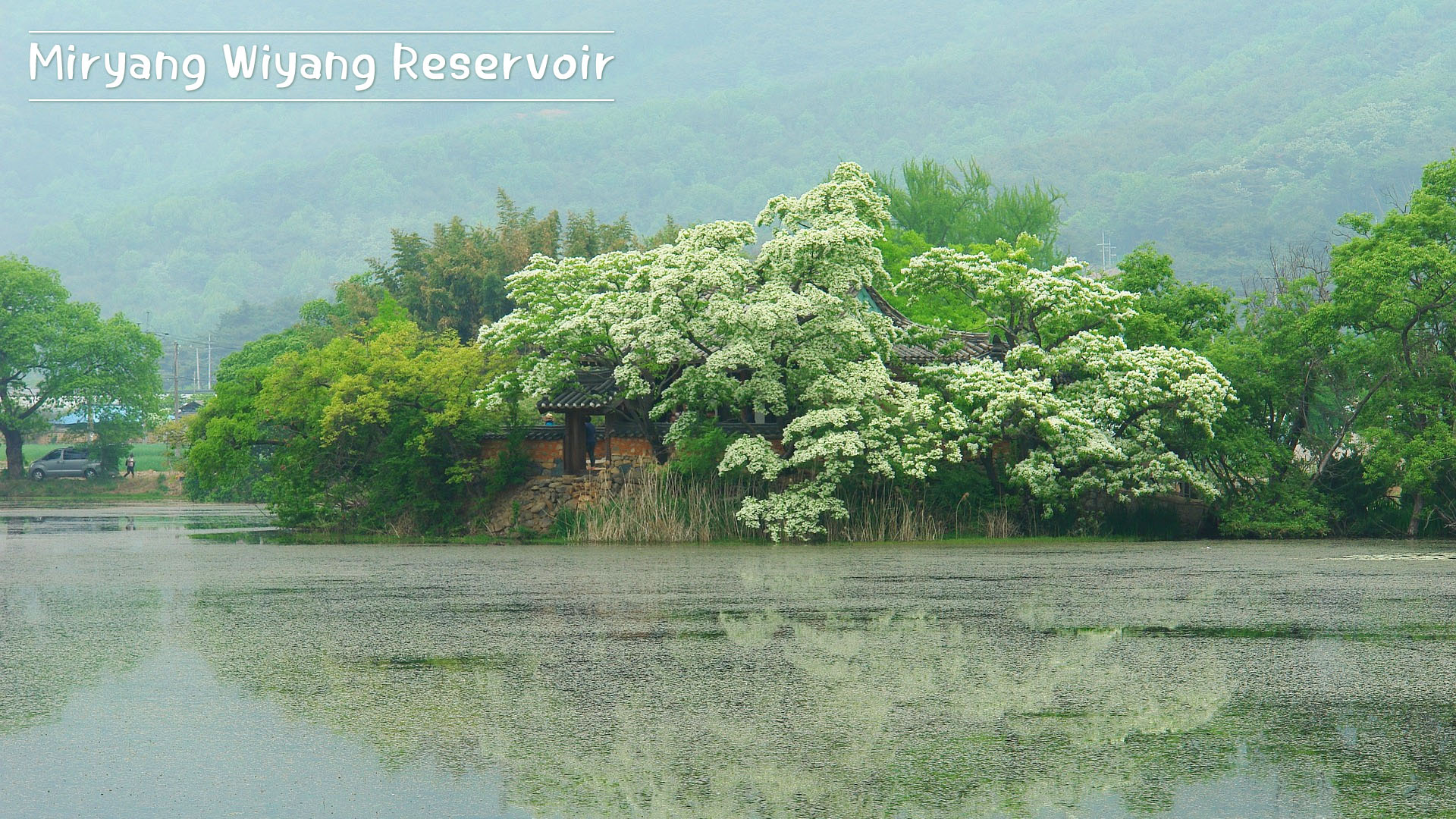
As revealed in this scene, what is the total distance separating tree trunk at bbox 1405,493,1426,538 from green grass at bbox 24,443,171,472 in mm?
53810

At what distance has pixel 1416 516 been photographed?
25984mm

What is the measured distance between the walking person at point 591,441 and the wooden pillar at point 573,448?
22 cm

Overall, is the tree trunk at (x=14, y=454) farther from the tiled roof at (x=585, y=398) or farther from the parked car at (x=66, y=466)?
the tiled roof at (x=585, y=398)

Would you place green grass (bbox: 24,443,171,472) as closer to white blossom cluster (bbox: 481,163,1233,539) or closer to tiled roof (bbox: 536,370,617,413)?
tiled roof (bbox: 536,370,617,413)

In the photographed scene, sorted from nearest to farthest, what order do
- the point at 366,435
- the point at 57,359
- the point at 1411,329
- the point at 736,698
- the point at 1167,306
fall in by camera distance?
1. the point at 736,698
2. the point at 1411,329
3. the point at 1167,306
4. the point at 366,435
5. the point at 57,359

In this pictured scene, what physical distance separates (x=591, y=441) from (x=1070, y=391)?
35.3 feet

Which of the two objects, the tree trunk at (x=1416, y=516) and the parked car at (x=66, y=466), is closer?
the tree trunk at (x=1416, y=516)

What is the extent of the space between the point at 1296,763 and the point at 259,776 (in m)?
5.10

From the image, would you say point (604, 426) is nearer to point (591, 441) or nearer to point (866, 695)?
point (591, 441)

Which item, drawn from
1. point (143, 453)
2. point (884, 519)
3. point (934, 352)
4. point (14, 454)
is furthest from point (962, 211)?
point (143, 453)

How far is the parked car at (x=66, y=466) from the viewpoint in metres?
60.6

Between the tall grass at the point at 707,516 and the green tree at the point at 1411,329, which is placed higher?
the green tree at the point at 1411,329

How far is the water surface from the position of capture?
642 cm

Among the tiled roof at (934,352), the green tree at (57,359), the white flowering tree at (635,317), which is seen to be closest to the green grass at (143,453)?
the green tree at (57,359)
